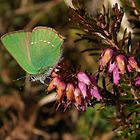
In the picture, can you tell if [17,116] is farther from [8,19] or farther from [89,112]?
[8,19]

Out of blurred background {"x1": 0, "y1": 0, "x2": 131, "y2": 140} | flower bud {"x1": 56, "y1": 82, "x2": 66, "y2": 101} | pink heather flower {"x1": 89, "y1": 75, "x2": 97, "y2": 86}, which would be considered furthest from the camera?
blurred background {"x1": 0, "y1": 0, "x2": 131, "y2": 140}

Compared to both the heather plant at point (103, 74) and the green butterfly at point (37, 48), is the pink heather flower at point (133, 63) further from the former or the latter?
the green butterfly at point (37, 48)

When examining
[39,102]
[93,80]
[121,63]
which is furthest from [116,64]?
[39,102]

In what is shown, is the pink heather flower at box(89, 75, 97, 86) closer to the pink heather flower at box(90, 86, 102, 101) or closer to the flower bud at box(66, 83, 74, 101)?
the pink heather flower at box(90, 86, 102, 101)

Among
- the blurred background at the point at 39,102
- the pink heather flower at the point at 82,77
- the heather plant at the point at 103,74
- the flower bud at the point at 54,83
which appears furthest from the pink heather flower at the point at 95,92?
the blurred background at the point at 39,102

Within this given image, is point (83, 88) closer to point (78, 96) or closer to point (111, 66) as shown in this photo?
point (78, 96)

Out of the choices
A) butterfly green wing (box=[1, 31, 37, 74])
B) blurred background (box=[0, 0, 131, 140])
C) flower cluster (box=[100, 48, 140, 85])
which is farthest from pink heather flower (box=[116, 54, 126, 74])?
blurred background (box=[0, 0, 131, 140])
